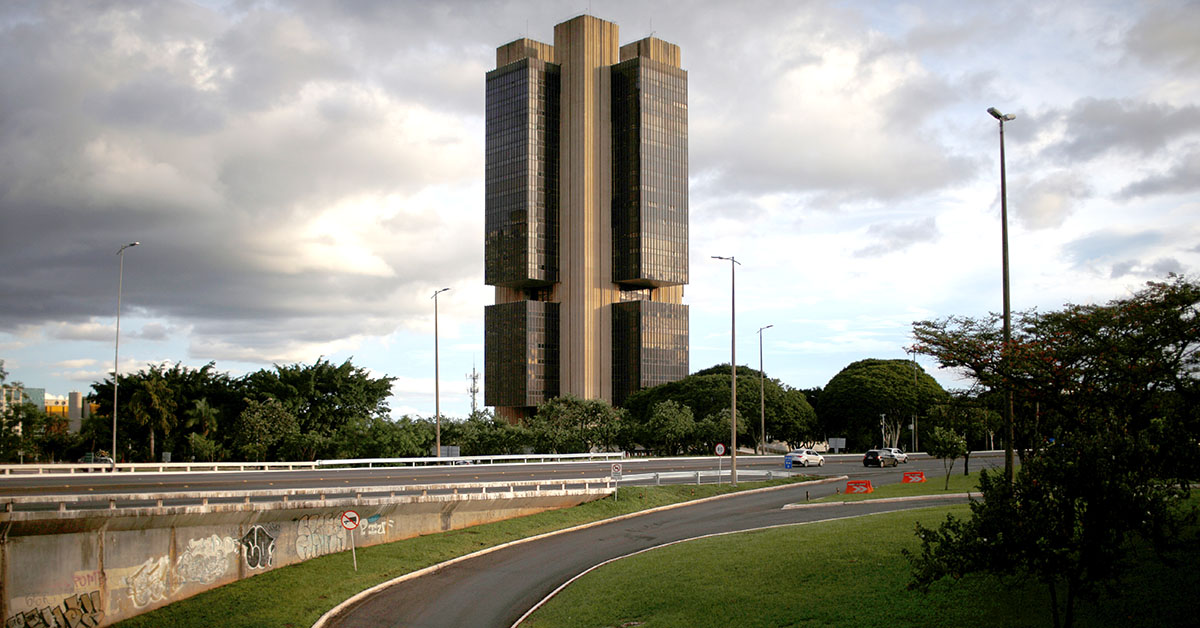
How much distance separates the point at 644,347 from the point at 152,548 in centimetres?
13105

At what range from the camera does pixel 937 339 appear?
2058 centimetres

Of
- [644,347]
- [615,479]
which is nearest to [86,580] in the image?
[615,479]

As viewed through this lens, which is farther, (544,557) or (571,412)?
(571,412)

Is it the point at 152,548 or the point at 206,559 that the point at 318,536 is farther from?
the point at 152,548

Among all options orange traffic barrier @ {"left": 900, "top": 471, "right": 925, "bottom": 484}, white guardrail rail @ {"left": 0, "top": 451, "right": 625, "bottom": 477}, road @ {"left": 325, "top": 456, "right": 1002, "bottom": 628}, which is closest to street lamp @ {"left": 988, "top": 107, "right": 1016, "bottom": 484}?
road @ {"left": 325, "top": 456, "right": 1002, "bottom": 628}

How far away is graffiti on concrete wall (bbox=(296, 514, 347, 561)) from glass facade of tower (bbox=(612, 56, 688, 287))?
414 feet

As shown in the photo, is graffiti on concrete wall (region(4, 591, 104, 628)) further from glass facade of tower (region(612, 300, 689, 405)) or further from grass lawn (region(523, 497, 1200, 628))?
glass facade of tower (region(612, 300, 689, 405))

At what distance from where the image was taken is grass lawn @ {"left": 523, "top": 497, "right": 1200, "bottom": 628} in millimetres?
15328

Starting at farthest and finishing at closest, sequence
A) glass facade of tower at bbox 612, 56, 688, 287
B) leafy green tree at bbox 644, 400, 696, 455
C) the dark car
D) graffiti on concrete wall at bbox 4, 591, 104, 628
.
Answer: glass facade of tower at bbox 612, 56, 688, 287
leafy green tree at bbox 644, 400, 696, 455
the dark car
graffiti on concrete wall at bbox 4, 591, 104, 628

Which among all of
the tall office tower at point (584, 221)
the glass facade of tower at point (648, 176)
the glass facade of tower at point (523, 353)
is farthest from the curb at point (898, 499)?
the glass facade of tower at point (523, 353)

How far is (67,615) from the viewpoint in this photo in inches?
997

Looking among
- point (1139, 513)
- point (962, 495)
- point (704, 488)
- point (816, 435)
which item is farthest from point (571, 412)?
point (1139, 513)

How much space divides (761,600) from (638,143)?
471 feet

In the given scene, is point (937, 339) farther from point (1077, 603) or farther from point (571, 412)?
point (571, 412)
